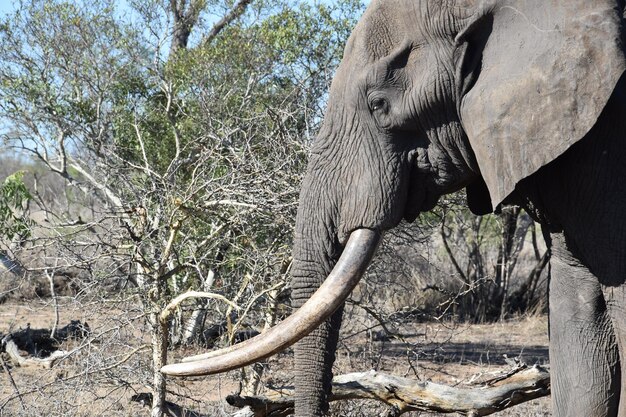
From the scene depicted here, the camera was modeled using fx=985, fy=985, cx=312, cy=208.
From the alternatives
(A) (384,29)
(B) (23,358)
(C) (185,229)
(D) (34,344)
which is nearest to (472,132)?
(A) (384,29)

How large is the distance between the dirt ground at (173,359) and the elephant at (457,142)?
180cm

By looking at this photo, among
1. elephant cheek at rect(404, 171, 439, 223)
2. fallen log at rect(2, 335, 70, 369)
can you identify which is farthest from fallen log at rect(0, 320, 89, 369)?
elephant cheek at rect(404, 171, 439, 223)

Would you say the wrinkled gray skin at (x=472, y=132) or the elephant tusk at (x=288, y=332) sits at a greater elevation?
the wrinkled gray skin at (x=472, y=132)

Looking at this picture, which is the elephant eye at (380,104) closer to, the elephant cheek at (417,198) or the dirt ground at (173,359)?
the elephant cheek at (417,198)

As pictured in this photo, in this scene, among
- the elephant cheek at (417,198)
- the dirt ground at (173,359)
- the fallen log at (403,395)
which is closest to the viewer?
the elephant cheek at (417,198)

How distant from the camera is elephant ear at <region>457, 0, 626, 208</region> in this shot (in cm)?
307

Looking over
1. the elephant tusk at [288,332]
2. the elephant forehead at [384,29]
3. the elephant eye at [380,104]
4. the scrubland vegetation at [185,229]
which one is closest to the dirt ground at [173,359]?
the scrubland vegetation at [185,229]

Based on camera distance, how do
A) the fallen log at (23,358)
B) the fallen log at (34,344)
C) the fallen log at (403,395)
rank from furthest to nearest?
the fallen log at (34,344) → the fallen log at (23,358) → the fallen log at (403,395)

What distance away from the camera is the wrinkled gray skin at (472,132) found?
312 cm

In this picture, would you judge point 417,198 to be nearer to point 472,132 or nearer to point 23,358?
point 472,132

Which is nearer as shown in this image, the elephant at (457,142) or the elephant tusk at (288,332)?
the elephant at (457,142)

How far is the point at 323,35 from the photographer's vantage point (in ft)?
28.0

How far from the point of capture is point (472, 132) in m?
3.32

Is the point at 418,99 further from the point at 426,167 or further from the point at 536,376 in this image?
the point at 536,376
